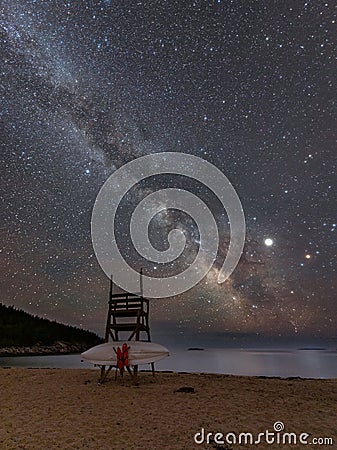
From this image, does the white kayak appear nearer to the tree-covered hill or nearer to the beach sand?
the beach sand

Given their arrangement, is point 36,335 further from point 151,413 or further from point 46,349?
point 151,413

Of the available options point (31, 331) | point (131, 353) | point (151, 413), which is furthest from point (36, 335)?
point (151, 413)

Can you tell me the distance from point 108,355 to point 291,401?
354 inches

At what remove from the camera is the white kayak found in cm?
1925

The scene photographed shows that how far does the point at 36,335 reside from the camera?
136750 millimetres

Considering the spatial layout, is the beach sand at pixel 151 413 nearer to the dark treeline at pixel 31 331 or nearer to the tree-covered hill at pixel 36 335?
the tree-covered hill at pixel 36 335

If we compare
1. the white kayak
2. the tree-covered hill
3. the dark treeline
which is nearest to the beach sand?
the white kayak

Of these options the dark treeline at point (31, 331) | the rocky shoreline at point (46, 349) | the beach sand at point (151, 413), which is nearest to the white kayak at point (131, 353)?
the beach sand at point (151, 413)

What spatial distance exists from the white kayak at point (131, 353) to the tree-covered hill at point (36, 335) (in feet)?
354

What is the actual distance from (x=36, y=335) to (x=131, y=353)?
5130 inches

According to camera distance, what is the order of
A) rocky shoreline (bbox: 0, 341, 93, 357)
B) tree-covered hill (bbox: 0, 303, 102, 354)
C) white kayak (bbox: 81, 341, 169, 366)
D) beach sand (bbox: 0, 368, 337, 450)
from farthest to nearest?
tree-covered hill (bbox: 0, 303, 102, 354) → rocky shoreline (bbox: 0, 341, 93, 357) → white kayak (bbox: 81, 341, 169, 366) → beach sand (bbox: 0, 368, 337, 450)

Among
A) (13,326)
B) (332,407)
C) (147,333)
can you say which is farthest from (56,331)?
(332,407)

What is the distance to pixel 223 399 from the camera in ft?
50.5

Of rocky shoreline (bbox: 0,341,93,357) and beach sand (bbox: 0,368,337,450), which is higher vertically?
beach sand (bbox: 0,368,337,450)
